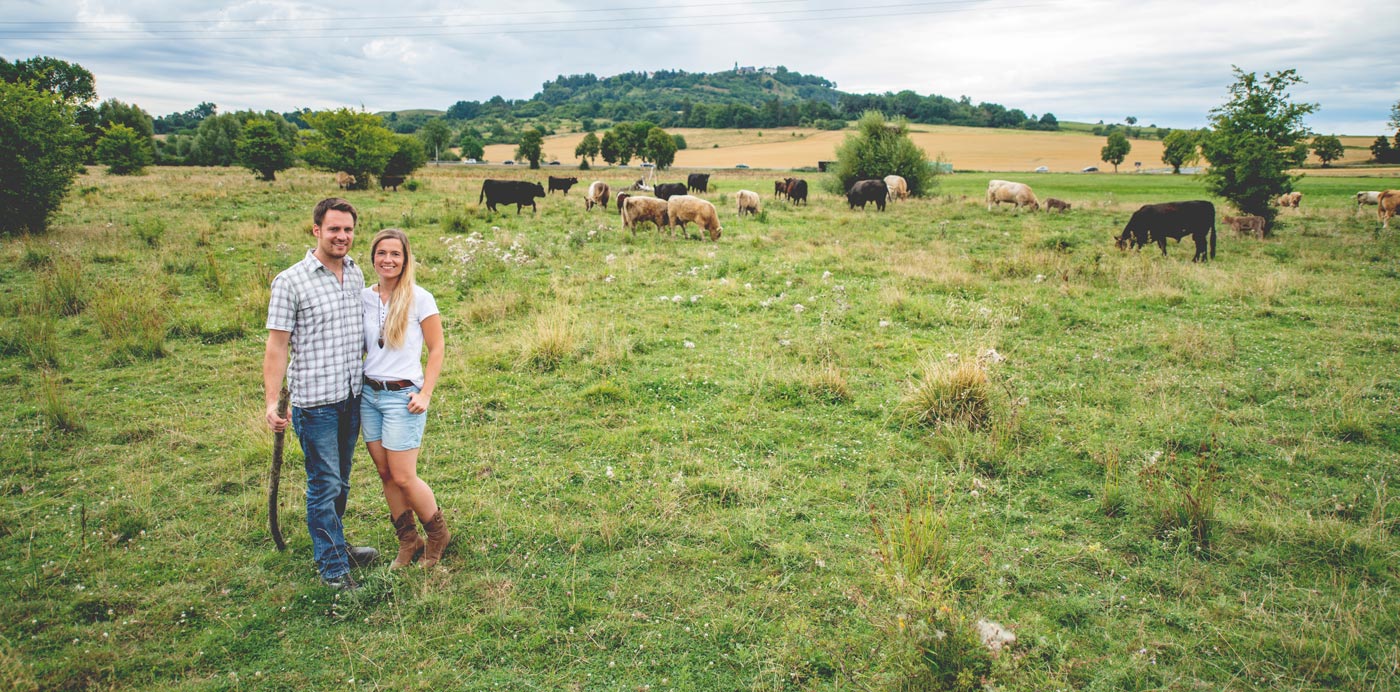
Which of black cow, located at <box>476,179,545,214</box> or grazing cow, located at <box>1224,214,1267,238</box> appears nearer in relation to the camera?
grazing cow, located at <box>1224,214,1267,238</box>

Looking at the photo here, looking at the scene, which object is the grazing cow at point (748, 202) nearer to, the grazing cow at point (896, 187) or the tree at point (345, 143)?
the grazing cow at point (896, 187)

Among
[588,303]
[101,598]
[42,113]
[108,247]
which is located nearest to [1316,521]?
[101,598]

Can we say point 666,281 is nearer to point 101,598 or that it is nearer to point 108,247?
point 101,598

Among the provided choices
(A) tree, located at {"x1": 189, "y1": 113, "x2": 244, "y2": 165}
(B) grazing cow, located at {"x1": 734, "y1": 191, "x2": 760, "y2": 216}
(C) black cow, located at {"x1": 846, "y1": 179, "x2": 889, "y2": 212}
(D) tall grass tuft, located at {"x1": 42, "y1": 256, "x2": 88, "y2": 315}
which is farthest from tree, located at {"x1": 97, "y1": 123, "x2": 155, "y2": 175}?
(C) black cow, located at {"x1": 846, "y1": 179, "x2": 889, "y2": 212}

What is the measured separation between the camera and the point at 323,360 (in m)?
3.89

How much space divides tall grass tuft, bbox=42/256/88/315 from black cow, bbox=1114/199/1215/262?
21833mm

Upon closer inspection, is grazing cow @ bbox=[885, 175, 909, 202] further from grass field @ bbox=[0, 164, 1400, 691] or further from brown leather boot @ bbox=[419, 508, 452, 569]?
brown leather boot @ bbox=[419, 508, 452, 569]

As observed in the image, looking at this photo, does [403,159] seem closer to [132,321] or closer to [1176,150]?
[132,321]

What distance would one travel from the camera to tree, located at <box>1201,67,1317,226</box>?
1831 centimetres

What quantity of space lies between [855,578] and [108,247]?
1778 cm

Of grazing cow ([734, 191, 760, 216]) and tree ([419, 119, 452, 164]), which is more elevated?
tree ([419, 119, 452, 164])

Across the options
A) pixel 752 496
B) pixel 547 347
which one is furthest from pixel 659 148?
pixel 752 496

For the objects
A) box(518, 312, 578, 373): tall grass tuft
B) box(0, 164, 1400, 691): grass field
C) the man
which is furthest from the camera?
box(518, 312, 578, 373): tall grass tuft

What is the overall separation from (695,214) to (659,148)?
55.6 metres
